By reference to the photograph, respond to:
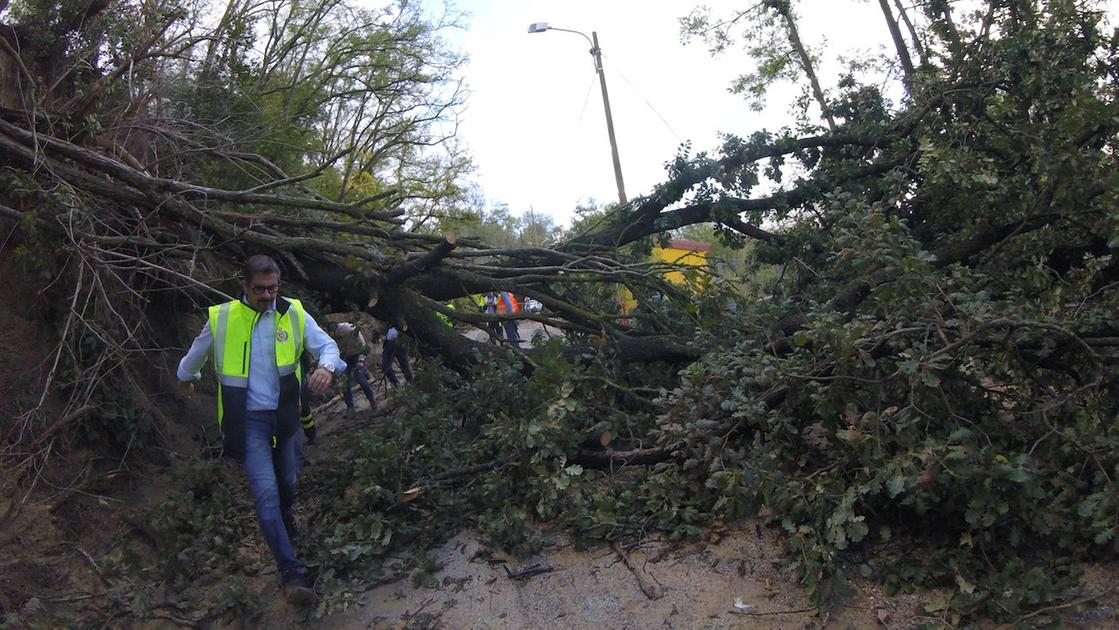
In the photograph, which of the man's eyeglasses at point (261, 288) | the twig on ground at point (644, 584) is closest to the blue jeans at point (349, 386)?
the man's eyeglasses at point (261, 288)

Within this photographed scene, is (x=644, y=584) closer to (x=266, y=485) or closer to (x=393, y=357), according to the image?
(x=266, y=485)

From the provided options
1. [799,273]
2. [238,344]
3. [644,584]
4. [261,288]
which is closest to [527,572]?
[644,584]

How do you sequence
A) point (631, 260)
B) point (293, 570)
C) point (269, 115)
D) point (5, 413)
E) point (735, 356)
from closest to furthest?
point (293, 570) < point (735, 356) < point (5, 413) < point (631, 260) < point (269, 115)

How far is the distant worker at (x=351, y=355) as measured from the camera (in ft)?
24.3

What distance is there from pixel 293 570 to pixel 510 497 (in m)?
1.26

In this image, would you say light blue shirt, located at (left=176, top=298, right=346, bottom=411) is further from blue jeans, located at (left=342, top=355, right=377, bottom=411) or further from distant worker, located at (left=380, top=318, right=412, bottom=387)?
blue jeans, located at (left=342, top=355, right=377, bottom=411)

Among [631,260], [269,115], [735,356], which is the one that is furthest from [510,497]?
[269,115]

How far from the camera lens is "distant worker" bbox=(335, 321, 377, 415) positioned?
741cm

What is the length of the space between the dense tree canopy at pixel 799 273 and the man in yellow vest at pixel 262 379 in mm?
1302

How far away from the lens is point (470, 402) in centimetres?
592

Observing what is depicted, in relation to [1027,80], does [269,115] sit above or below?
above

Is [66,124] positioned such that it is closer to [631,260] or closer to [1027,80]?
[631,260]

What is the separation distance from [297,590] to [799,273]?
467 cm

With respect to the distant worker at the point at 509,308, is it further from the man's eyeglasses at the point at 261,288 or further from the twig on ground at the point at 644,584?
the twig on ground at the point at 644,584
